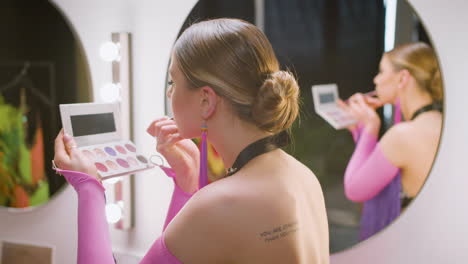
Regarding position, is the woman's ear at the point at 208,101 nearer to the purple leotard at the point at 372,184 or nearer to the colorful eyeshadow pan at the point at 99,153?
the colorful eyeshadow pan at the point at 99,153

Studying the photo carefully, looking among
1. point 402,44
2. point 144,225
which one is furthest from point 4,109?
point 402,44

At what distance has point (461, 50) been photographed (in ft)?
3.26

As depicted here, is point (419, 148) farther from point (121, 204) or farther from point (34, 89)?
point (34, 89)

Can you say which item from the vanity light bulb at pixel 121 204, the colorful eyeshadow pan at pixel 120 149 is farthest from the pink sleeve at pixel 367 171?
the vanity light bulb at pixel 121 204

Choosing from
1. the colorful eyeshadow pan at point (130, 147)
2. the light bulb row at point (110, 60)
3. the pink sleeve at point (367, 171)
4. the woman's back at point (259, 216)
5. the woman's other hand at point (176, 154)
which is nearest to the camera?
the woman's back at point (259, 216)

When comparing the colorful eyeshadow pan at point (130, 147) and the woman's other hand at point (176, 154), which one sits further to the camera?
the colorful eyeshadow pan at point (130, 147)

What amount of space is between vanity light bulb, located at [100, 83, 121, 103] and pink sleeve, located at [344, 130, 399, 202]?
657mm

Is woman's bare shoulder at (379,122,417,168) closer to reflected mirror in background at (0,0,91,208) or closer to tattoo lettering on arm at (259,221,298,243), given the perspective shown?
tattoo lettering on arm at (259,221,298,243)

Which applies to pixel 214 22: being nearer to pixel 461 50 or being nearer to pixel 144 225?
pixel 461 50

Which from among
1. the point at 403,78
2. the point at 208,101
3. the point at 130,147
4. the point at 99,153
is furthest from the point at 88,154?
the point at 403,78

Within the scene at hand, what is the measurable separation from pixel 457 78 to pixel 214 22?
608 mm

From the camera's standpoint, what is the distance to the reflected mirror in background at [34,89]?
1415 mm

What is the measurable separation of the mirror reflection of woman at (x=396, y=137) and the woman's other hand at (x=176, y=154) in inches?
15.5

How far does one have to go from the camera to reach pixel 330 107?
3.61 feet
